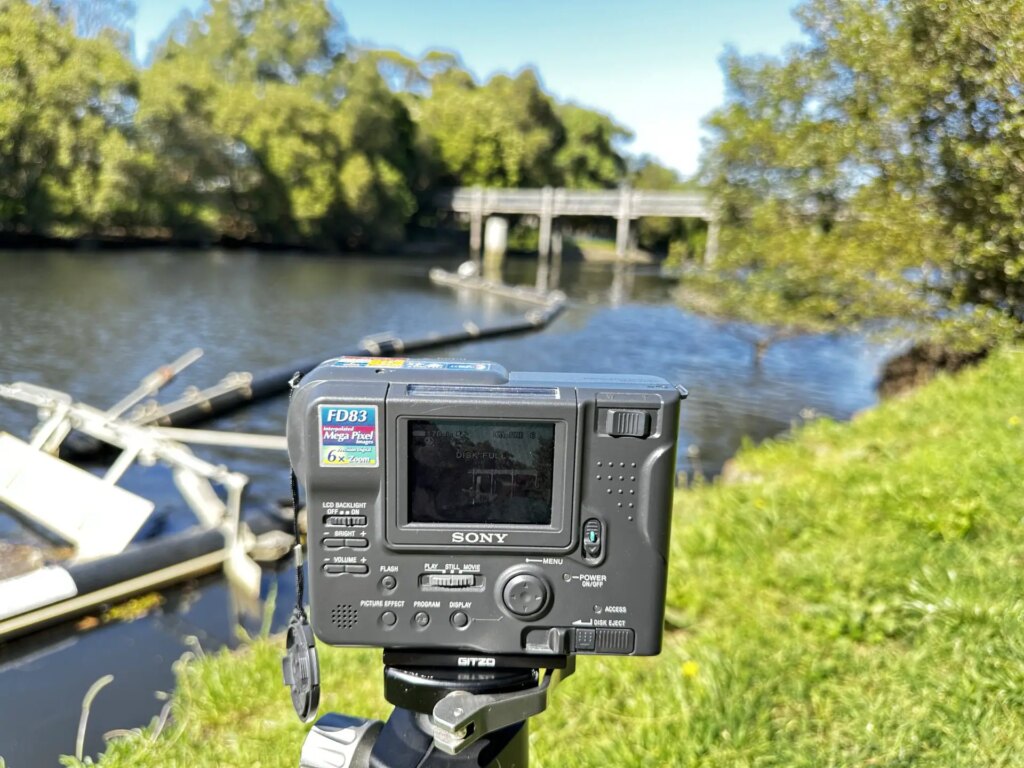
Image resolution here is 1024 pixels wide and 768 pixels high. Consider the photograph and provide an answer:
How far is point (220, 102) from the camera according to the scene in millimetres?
49781

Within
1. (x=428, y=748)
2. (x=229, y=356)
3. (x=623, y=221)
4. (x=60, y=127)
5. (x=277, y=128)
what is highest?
(x=277, y=128)

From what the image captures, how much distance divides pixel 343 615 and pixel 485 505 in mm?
403

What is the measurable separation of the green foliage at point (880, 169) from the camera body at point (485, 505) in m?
8.47

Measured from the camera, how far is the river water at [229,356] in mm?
6250

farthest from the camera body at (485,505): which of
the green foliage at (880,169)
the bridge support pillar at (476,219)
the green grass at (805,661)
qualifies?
the bridge support pillar at (476,219)

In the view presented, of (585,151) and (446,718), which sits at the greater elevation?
(585,151)

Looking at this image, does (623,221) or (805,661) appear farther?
(623,221)

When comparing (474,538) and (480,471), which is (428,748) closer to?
(474,538)

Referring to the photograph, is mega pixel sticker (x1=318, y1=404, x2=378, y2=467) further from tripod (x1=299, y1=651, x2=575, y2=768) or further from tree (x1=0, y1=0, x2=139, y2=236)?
tree (x1=0, y1=0, x2=139, y2=236)

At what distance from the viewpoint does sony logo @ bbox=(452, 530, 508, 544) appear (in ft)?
6.04

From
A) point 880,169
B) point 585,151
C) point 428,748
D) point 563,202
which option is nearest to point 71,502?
point 428,748

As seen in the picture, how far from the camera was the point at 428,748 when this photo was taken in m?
2.12

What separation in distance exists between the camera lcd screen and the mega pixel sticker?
9 centimetres

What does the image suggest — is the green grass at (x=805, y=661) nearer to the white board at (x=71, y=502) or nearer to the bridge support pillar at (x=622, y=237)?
the white board at (x=71, y=502)
